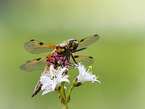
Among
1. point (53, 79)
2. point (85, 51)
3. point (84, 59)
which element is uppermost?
point (53, 79)

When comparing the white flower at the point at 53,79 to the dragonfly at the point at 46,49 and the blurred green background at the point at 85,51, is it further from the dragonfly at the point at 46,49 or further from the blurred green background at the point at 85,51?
the blurred green background at the point at 85,51

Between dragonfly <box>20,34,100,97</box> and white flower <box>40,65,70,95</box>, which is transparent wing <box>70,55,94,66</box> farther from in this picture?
white flower <box>40,65,70,95</box>

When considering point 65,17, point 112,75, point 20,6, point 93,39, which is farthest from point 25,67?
point 20,6

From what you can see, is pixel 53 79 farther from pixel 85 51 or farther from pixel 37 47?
pixel 85 51

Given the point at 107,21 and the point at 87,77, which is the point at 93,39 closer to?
the point at 87,77

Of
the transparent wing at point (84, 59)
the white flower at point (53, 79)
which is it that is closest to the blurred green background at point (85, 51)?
the transparent wing at point (84, 59)

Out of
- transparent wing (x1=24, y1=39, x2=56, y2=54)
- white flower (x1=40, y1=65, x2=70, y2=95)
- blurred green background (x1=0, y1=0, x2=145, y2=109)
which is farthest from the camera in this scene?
blurred green background (x1=0, y1=0, x2=145, y2=109)

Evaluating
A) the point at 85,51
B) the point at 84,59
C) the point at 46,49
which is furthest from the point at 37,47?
the point at 85,51

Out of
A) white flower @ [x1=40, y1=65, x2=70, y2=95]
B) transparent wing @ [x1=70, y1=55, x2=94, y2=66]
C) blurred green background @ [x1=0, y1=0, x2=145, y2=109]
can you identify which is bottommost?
blurred green background @ [x1=0, y1=0, x2=145, y2=109]

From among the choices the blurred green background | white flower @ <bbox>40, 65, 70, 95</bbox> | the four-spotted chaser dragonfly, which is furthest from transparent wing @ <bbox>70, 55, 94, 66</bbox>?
the blurred green background
